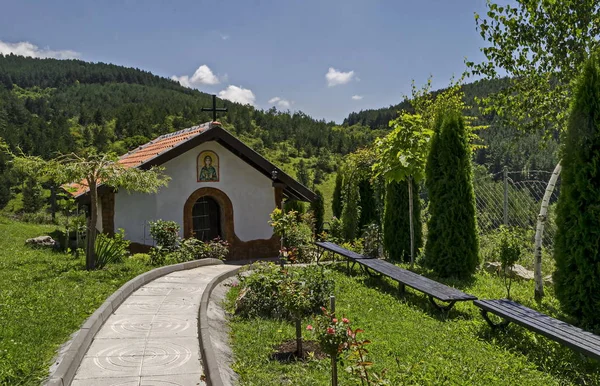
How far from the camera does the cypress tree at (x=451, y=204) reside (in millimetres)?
10266

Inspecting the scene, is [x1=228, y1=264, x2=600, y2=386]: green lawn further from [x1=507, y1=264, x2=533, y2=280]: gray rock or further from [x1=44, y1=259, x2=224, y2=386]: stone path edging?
[x1=507, y1=264, x2=533, y2=280]: gray rock

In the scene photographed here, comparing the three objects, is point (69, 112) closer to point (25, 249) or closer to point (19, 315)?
point (25, 249)

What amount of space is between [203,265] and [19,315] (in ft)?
19.9

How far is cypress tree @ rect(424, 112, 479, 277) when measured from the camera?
10.3 meters

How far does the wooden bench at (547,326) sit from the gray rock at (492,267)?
15.9ft

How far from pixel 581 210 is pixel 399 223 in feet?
21.9

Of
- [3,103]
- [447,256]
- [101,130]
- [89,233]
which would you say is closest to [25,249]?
[89,233]

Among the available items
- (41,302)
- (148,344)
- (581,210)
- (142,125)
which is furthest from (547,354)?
(142,125)

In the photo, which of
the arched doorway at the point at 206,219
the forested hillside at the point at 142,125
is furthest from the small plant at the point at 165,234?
the forested hillside at the point at 142,125

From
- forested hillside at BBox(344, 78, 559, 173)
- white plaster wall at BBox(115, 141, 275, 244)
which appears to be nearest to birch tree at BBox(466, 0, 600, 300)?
white plaster wall at BBox(115, 141, 275, 244)

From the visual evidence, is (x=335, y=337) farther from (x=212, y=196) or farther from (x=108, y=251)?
(x=212, y=196)

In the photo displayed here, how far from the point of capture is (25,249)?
13.2 metres

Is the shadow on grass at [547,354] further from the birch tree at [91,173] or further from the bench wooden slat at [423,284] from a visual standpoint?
the birch tree at [91,173]

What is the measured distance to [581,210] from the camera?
684 cm
